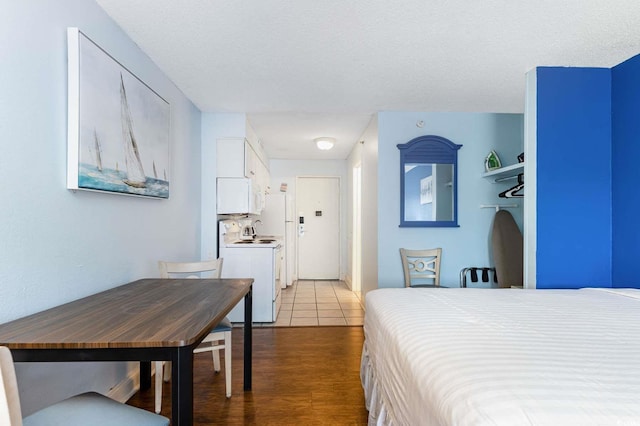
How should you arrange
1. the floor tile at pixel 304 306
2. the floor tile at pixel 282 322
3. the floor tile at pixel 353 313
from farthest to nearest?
1. the floor tile at pixel 304 306
2. the floor tile at pixel 353 313
3. the floor tile at pixel 282 322

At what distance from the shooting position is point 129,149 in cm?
204

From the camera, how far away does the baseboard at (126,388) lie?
2.02m

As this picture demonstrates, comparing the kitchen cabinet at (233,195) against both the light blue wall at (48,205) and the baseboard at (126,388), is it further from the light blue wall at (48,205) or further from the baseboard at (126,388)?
the baseboard at (126,388)

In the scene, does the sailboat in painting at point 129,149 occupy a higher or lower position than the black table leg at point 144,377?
higher

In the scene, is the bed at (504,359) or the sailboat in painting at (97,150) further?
the sailboat in painting at (97,150)

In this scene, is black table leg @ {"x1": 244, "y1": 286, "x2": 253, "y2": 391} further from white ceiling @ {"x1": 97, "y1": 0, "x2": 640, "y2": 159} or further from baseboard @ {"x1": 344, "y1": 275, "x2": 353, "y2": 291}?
baseboard @ {"x1": 344, "y1": 275, "x2": 353, "y2": 291}

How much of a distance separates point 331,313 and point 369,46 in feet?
9.81

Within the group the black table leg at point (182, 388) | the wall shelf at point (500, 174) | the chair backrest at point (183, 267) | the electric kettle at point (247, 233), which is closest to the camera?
the black table leg at point (182, 388)

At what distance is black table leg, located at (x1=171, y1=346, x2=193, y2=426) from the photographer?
1000 mm

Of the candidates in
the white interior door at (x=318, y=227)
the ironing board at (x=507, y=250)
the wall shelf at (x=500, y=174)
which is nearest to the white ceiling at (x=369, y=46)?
the wall shelf at (x=500, y=174)

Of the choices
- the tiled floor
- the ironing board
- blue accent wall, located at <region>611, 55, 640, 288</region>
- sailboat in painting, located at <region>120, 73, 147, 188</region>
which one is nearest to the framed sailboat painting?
sailboat in painting, located at <region>120, 73, 147, 188</region>

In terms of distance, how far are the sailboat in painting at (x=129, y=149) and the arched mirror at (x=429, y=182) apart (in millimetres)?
2555

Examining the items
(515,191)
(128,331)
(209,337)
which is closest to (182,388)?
(128,331)

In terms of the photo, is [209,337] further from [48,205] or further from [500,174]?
[500,174]
